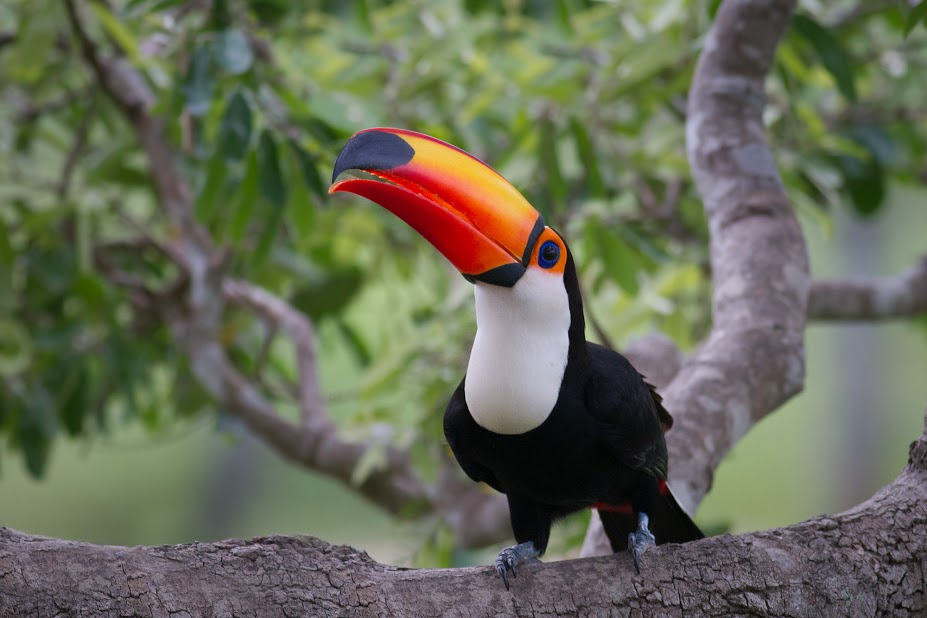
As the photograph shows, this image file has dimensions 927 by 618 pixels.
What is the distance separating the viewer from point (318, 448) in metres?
3.28

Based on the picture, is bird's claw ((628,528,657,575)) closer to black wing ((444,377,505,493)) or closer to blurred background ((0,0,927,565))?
black wing ((444,377,505,493))

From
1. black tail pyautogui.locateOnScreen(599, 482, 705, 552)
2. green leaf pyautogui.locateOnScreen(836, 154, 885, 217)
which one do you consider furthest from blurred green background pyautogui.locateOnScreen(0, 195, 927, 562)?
black tail pyautogui.locateOnScreen(599, 482, 705, 552)

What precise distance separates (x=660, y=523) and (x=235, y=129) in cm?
113

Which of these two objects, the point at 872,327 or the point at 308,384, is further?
the point at 872,327

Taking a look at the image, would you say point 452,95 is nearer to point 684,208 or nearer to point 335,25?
point 335,25

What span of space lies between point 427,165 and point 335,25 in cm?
154

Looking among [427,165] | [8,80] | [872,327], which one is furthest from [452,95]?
[872,327]

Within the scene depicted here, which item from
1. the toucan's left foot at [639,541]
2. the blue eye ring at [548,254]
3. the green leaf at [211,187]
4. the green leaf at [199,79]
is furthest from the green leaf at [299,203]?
the toucan's left foot at [639,541]

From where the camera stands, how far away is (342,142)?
223 centimetres

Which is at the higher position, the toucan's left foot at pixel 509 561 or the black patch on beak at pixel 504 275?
the black patch on beak at pixel 504 275

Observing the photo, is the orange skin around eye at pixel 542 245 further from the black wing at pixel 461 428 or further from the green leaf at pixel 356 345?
the green leaf at pixel 356 345

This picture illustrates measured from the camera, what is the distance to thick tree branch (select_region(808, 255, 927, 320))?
2.92 m

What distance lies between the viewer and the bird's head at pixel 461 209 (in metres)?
1.57

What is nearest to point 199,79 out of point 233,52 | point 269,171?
point 233,52
